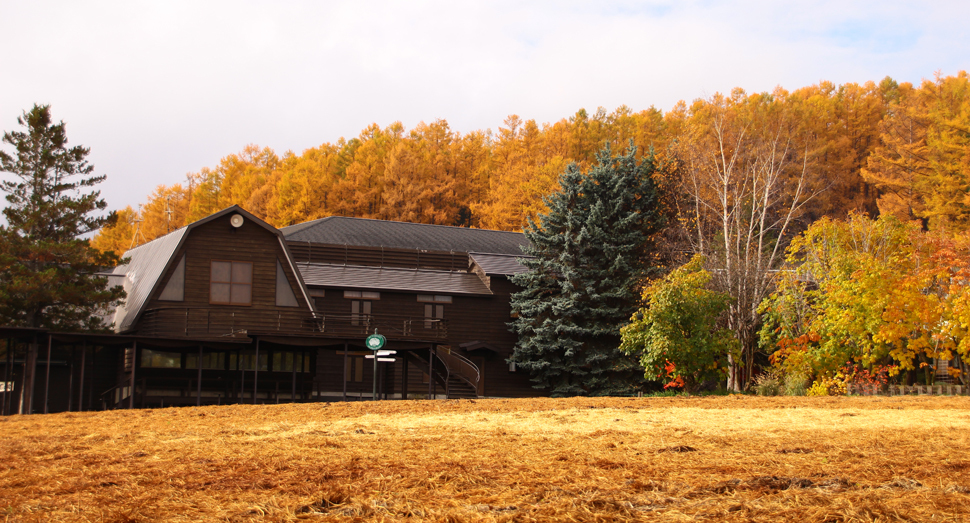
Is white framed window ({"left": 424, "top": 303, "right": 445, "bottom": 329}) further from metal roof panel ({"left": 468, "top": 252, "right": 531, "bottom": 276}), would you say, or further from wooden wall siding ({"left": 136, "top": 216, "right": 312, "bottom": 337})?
wooden wall siding ({"left": 136, "top": 216, "right": 312, "bottom": 337})

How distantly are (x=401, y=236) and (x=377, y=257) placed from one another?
11.3 feet

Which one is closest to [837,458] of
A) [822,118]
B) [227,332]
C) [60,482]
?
[60,482]

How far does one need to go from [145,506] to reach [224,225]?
2461 centimetres

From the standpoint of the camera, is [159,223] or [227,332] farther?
[159,223]

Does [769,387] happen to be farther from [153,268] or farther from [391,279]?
[153,268]

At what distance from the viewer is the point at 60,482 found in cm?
714

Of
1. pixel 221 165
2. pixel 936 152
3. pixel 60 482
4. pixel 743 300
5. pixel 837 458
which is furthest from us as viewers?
pixel 221 165

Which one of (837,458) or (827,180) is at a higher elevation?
(827,180)

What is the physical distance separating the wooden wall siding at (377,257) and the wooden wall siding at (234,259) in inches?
251

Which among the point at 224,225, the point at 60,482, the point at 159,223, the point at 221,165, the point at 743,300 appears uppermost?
the point at 221,165

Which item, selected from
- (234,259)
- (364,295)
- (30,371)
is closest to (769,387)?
(364,295)

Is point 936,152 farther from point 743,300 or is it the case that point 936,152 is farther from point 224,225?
point 224,225

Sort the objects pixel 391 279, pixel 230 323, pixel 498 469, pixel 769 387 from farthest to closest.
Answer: pixel 391 279, pixel 230 323, pixel 769 387, pixel 498 469

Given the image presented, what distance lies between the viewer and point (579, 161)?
5638cm
